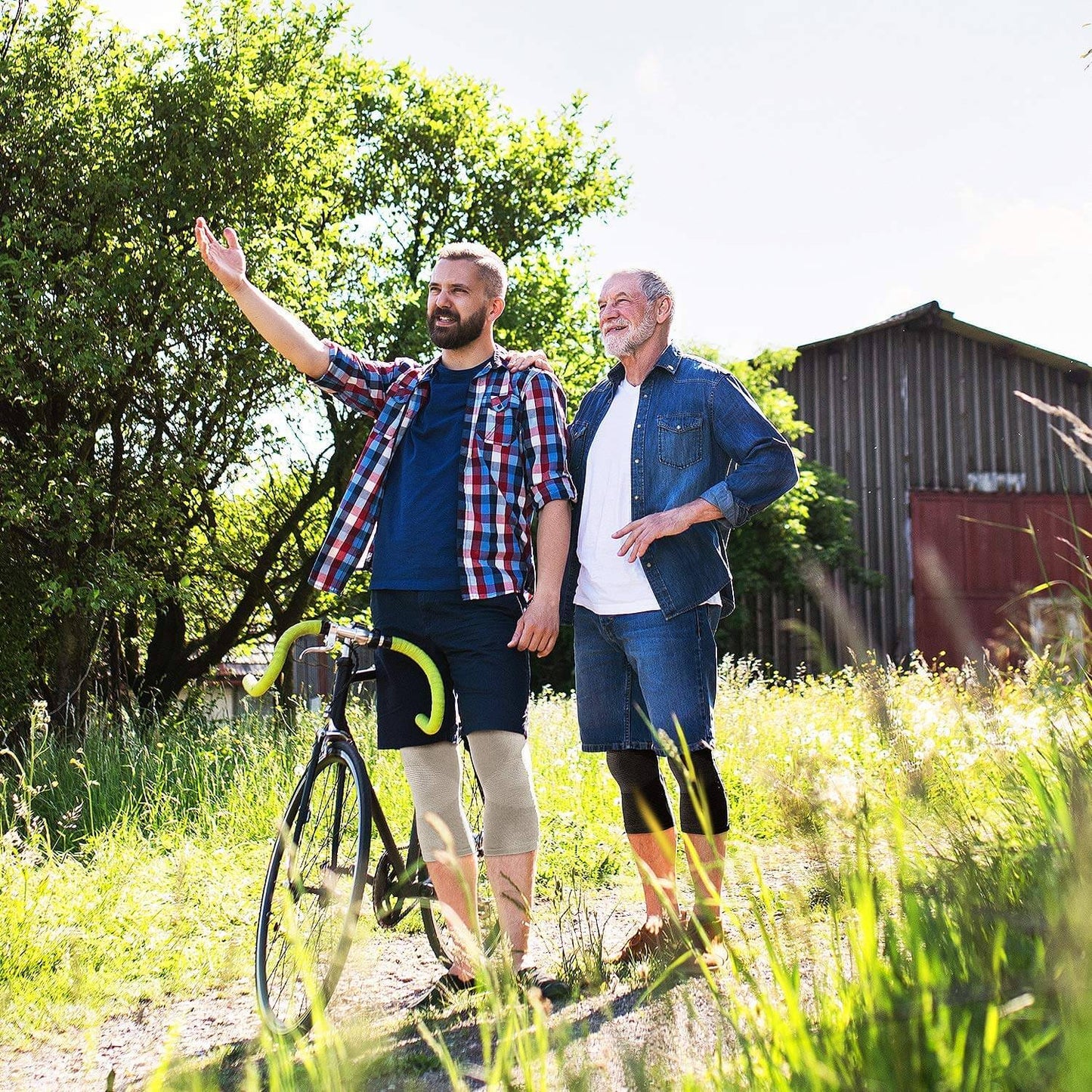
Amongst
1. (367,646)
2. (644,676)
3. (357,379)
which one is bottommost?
(644,676)

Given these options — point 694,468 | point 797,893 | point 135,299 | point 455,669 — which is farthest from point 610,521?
point 135,299

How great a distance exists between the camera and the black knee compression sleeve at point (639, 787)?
3.46 metres

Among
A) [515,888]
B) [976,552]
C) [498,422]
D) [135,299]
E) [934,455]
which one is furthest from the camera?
[934,455]

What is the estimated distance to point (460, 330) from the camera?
3.39m

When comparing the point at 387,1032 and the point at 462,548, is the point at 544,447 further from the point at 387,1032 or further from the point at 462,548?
the point at 387,1032

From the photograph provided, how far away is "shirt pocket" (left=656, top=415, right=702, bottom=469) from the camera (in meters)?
3.50

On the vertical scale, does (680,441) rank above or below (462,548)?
above

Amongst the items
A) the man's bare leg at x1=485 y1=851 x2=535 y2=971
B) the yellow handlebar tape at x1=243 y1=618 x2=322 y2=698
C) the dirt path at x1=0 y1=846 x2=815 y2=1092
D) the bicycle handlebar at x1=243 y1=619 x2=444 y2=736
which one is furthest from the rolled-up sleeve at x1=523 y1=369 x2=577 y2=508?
the dirt path at x1=0 y1=846 x2=815 y2=1092

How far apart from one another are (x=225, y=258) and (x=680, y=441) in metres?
1.44

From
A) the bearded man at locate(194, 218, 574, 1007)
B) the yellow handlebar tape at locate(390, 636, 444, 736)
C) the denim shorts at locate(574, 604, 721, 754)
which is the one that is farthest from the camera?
the denim shorts at locate(574, 604, 721, 754)

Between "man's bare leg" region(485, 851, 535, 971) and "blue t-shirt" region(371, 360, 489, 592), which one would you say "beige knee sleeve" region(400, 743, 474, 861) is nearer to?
"man's bare leg" region(485, 851, 535, 971)

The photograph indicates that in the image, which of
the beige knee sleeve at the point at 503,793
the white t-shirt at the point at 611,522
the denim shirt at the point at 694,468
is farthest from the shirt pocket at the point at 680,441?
the beige knee sleeve at the point at 503,793

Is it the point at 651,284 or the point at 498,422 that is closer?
the point at 498,422

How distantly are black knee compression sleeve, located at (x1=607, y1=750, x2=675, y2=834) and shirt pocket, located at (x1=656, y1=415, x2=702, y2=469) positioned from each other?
0.87m
